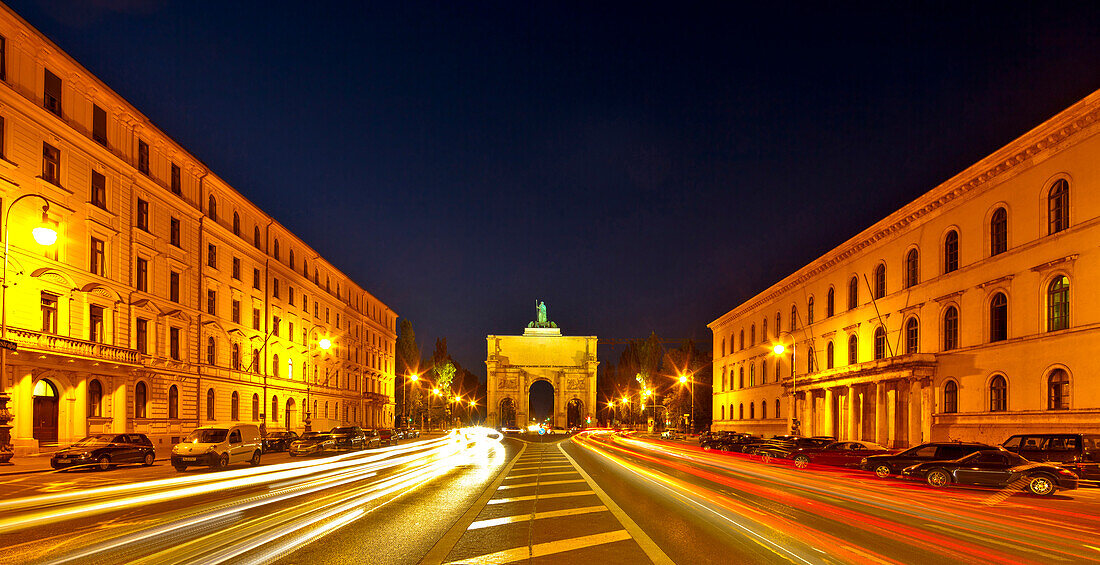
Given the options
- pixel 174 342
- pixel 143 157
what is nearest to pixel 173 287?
pixel 174 342

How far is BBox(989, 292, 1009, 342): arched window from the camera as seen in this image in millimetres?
35688

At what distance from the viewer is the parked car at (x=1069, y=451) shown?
2503 cm

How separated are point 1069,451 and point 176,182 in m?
44.6

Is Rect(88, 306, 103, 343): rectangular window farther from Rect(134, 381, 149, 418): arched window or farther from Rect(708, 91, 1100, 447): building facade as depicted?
Rect(708, 91, 1100, 447): building facade

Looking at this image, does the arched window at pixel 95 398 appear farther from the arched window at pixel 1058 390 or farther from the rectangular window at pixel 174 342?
the arched window at pixel 1058 390

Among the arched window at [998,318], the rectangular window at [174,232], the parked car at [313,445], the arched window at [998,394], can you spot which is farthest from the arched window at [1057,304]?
the rectangular window at [174,232]

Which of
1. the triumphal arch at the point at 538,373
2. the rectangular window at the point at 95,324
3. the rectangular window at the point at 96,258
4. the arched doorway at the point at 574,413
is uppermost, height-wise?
the rectangular window at the point at 96,258

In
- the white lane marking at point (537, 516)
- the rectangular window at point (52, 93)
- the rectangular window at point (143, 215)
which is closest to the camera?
the white lane marking at point (537, 516)

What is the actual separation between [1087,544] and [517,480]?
14.4m

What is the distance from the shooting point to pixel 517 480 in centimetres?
2283

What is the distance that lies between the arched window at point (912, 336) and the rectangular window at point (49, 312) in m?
42.1

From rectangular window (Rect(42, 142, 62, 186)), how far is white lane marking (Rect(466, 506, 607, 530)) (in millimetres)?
28959

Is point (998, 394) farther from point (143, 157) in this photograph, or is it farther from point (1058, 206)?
point (143, 157)

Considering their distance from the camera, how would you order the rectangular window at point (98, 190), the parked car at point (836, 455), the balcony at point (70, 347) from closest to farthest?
the balcony at point (70, 347), the parked car at point (836, 455), the rectangular window at point (98, 190)
